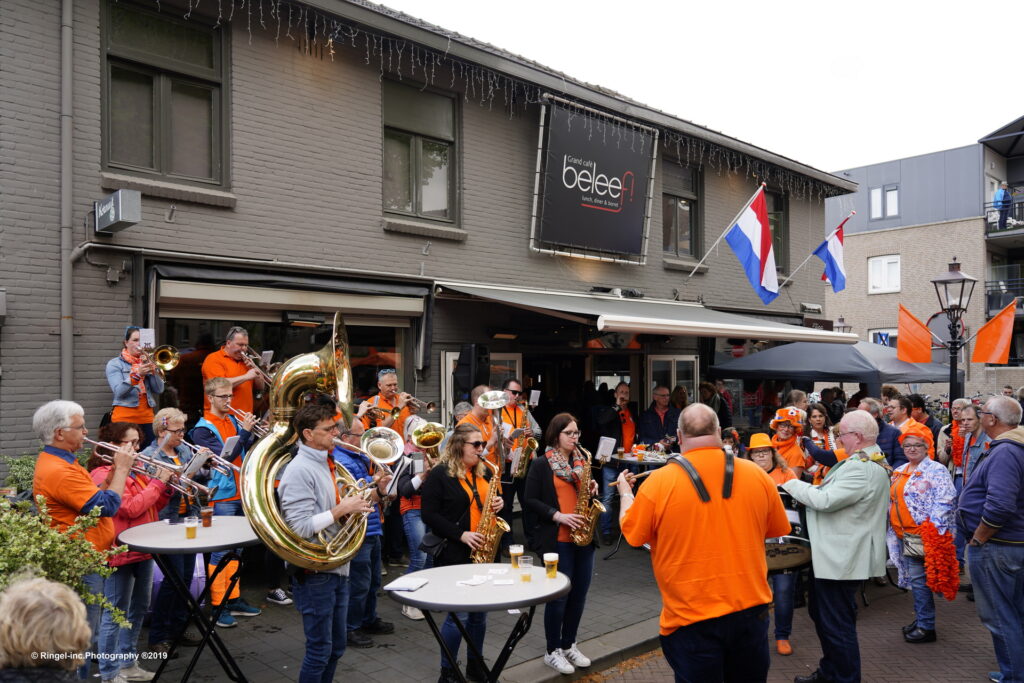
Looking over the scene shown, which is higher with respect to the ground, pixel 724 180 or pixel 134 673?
pixel 724 180

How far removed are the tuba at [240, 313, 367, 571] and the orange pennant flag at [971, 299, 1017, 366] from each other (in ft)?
35.0

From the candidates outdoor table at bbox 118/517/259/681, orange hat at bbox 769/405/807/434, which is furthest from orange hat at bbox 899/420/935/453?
outdoor table at bbox 118/517/259/681

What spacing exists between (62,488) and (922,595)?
257 inches

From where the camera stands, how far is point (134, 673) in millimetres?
5062

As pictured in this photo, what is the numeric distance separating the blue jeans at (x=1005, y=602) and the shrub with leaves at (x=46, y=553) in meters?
5.48

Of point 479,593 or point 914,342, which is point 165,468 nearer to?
point 479,593

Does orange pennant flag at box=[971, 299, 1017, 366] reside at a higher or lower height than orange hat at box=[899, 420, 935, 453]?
higher

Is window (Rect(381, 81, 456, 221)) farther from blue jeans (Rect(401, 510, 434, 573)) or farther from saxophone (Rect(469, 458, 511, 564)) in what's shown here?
saxophone (Rect(469, 458, 511, 564))

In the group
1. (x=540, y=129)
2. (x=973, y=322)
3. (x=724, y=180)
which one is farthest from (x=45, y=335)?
(x=973, y=322)

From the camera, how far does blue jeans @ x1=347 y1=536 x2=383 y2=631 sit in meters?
5.70

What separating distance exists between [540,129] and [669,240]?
13.9 feet

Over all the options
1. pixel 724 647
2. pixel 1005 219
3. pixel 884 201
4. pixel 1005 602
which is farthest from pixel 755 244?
pixel 884 201

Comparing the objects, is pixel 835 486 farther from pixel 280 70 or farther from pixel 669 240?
pixel 669 240

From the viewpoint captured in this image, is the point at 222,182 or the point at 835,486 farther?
the point at 222,182
